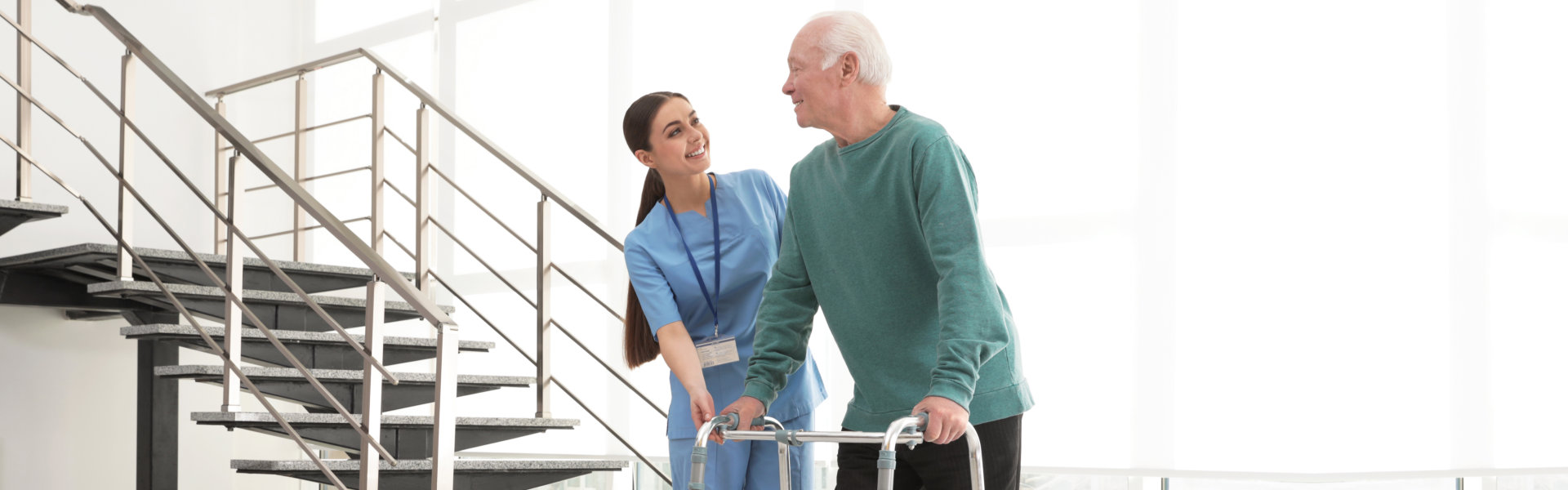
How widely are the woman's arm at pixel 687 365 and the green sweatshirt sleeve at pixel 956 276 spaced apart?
492mm

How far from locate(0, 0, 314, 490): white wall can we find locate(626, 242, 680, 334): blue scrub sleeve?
3.08m

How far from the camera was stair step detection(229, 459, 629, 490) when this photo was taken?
2.71m

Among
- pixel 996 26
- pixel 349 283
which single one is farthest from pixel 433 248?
pixel 996 26

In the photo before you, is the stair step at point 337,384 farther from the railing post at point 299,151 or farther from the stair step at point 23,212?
the railing post at point 299,151

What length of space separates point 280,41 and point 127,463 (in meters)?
1.96

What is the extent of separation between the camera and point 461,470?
2.84m

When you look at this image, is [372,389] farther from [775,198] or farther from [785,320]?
[785,320]

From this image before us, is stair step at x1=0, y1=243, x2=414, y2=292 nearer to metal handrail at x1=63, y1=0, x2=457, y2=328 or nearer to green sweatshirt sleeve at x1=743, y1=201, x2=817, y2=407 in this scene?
metal handrail at x1=63, y1=0, x2=457, y2=328

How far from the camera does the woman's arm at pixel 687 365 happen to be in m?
1.83

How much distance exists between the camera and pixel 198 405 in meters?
4.67

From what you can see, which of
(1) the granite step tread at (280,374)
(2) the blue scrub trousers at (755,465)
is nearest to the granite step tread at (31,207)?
(1) the granite step tread at (280,374)

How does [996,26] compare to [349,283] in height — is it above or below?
above

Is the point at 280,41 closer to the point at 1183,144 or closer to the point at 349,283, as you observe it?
the point at 349,283

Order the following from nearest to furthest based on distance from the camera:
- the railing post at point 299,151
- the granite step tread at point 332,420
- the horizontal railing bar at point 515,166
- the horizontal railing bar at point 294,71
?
the granite step tread at point 332,420 → the horizontal railing bar at point 515,166 → the horizontal railing bar at point 294,71 → the railing post at point 299,151
